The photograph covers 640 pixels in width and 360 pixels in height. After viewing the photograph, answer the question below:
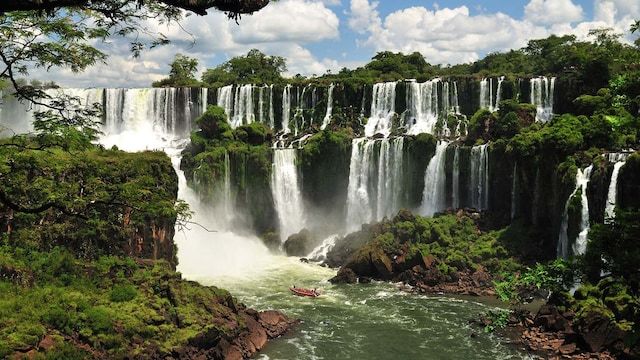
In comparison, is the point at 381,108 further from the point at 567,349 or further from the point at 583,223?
the point at 567,349

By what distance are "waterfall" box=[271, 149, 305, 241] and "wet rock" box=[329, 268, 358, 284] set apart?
33.8 feet

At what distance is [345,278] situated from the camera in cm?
3044

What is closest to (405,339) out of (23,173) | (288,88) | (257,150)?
(23,173)

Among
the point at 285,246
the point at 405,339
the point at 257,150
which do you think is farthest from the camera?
the point at 257,150

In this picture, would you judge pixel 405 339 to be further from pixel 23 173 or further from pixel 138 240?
pixel 23 173

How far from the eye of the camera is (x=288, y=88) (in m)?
47.7

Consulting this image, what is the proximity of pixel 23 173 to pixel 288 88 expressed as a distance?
28931 mm

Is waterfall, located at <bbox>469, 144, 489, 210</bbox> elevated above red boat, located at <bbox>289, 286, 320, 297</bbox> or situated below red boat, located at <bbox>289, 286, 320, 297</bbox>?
above

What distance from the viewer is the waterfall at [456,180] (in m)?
37.2

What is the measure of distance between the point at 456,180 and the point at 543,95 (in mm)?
9542

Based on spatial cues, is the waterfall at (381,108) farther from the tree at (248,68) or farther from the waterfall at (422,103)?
the tree at (248,68)

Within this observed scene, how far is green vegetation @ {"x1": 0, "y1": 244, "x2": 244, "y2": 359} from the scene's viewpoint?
54.7ft

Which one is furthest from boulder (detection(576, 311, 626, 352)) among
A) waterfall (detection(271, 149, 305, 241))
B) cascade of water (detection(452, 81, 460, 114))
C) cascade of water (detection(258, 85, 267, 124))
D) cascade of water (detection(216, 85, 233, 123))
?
cascade of water (detection(216, 85, 233, 123))

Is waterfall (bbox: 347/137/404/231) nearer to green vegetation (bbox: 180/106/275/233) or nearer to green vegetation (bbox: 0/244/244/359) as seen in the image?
green vegetation (bbox: 180/106/275/233)
